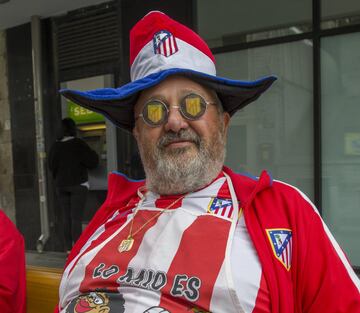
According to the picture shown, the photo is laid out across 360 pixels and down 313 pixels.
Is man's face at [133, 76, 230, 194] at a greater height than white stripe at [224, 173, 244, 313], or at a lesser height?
greater

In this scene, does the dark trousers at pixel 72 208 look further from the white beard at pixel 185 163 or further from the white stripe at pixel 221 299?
the white stripe at pixel 221 299

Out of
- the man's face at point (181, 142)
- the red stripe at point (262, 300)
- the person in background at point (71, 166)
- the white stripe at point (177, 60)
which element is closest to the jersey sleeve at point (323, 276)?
the red stripe at point (262, 300)

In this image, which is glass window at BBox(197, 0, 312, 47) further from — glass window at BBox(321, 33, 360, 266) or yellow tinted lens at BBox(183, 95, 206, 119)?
yellow tinted lens at BBox(183, 95, 206, 119)

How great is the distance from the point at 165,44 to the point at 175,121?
346 mm

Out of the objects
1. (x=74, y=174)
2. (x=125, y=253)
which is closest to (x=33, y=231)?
(x=74, y=174)

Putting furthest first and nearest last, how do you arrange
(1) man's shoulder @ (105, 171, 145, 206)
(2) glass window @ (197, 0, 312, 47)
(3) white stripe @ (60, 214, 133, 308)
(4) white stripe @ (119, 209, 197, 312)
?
(2) glass window @ (197, 0, 312, 47) < (1) man's shoulder @ (105, 171, 145, 206) < (3) white stripe @ (60, 214, 133, 308) < (4) white stripe @ (119, 209, 197, 312)

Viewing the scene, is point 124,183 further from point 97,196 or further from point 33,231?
point 33,231

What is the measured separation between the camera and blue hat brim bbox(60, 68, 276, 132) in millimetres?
1678

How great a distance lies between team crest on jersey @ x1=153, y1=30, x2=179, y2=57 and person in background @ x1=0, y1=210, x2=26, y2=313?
3.53 ft

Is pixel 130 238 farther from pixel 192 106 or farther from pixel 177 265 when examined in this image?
pixel 192 106

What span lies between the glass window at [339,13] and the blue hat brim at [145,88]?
3025 millimetres

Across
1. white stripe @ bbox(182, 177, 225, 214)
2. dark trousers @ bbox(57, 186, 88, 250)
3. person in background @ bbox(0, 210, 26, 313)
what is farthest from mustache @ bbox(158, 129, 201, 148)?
dark trousers @ bbox(57, 186, 88, 250)

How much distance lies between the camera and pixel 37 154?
6.29 m

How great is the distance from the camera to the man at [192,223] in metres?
1.39
